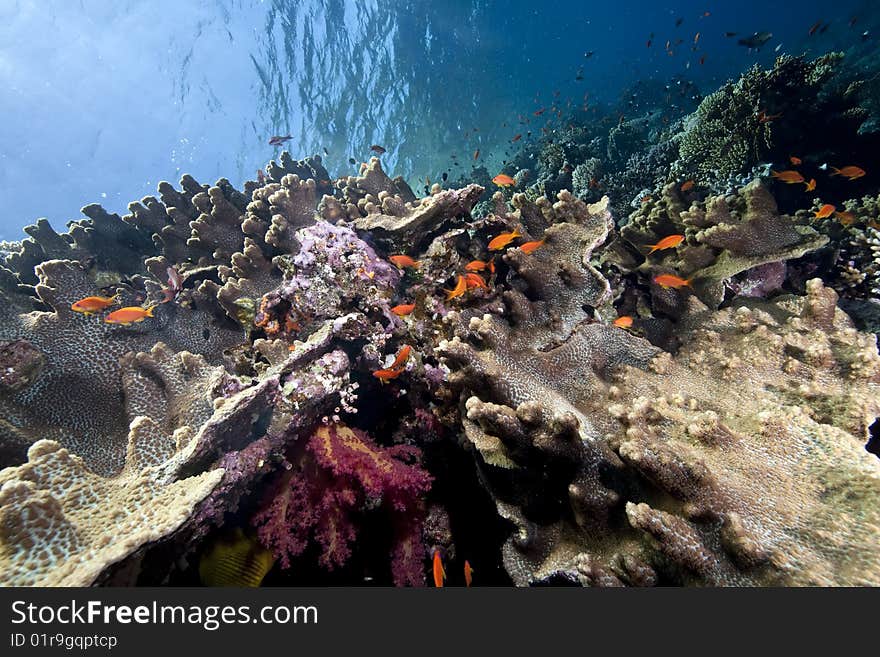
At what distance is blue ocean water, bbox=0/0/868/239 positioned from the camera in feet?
91.4

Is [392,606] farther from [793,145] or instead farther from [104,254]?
[793,145]

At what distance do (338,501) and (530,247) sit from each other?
2.71 meters

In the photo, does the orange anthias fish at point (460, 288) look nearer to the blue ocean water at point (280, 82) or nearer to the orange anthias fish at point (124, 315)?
the orange anthias fish at point (124, 315)

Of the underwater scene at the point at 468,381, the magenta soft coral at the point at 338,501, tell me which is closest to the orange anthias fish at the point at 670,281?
the underwater scene at the point at 468,381

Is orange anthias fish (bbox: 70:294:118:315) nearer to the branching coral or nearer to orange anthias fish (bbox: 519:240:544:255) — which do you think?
orange anthias fish (bbox: 519:240:544:255)

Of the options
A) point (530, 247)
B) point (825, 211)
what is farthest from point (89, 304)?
point (825, 211)

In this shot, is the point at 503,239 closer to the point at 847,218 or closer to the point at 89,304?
the point at 89,304

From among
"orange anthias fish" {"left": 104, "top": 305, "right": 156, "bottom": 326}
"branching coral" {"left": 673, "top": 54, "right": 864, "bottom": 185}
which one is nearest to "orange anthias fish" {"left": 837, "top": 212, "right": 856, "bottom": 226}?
"branching coral" {"left": 673, "top": 54, "right": 864, "bottom": 185}

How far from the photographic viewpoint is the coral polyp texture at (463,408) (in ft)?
6.03

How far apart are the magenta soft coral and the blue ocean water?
21.1 meters

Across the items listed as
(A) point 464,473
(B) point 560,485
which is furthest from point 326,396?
(B) point 560,485

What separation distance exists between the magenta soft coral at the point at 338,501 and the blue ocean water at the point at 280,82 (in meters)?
21.1

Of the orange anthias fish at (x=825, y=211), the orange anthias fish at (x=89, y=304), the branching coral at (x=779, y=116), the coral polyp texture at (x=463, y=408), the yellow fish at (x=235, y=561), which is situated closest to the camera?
the coral polyp texture at (x=463, y=408)

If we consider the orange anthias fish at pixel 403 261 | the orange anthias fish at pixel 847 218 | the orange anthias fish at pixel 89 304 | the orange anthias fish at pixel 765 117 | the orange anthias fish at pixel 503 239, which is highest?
the orange anthias fish at pixel 765 117
